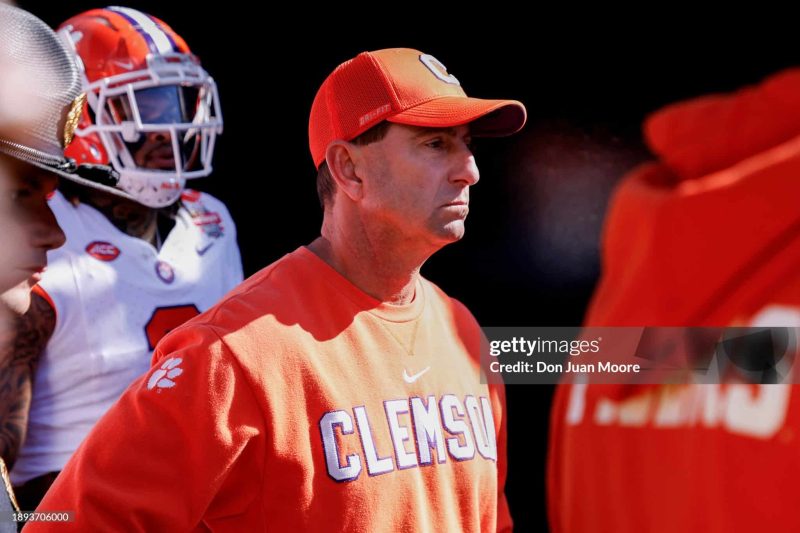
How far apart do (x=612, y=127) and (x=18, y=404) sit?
5.83 ft

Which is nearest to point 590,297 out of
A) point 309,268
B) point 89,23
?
point 309,268

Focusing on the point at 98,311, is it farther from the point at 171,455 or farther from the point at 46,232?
the point at 171,455

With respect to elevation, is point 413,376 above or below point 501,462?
above

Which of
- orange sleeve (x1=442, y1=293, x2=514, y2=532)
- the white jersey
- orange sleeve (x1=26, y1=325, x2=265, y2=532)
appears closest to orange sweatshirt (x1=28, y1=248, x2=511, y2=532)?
orange sleeve (x1=26, y1=325, x2=265, y2=532)

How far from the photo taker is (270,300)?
6.63ft

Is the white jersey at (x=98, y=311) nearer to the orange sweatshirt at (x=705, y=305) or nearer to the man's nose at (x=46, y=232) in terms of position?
the man's nose at (x=46, y=232)

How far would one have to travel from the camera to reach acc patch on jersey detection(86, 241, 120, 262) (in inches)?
125

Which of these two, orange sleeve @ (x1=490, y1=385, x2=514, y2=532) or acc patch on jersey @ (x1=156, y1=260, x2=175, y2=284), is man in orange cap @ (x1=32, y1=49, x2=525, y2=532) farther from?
acc patch on jersey @ (x1=156, y1=260, x2=175, y2=284)

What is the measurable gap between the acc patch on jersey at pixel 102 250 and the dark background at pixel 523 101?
85 cm

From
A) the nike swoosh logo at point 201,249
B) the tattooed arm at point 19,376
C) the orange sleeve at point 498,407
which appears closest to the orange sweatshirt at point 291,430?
the orange sleeve at point 498,407

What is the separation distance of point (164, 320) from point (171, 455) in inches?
57.5

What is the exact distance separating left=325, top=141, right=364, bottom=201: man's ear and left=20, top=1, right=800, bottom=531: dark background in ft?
2.32

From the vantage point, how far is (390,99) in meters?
2.09

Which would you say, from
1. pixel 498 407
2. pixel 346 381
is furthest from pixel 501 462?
pixel 346 381
